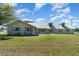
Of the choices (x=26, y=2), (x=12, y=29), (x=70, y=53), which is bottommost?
(x=70, y=53)

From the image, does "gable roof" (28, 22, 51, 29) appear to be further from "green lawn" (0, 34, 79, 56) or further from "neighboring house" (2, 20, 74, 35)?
"green lawn" (0, 34, 79, 56)

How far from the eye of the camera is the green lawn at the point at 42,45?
4970 millimetres

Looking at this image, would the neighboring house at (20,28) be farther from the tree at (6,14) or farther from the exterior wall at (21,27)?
the tree at (6,14)

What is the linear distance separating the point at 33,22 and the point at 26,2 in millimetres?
327

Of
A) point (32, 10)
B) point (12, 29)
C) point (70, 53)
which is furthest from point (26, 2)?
point (70, 53)

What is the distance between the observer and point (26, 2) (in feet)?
16.3

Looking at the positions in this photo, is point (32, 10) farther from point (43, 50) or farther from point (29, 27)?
point (43, 50)

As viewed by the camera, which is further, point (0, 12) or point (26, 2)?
point (0, 12)

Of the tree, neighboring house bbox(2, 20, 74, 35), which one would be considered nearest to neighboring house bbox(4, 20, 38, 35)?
neighboring house bbox(2, 20, 74, 35)

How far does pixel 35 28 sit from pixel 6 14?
0.55 m

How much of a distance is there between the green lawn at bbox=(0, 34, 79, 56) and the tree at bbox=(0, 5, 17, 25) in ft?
1.04

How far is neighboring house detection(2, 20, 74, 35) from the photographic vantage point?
5.05 m

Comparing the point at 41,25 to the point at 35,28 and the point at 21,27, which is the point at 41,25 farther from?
the point at 21,27

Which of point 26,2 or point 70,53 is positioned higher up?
point 26,2
